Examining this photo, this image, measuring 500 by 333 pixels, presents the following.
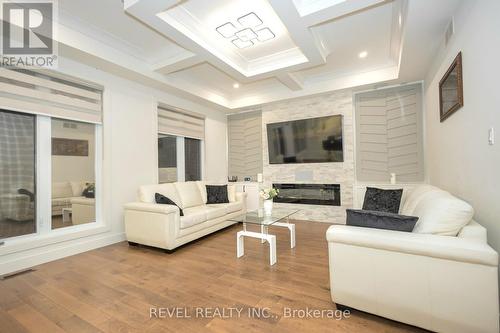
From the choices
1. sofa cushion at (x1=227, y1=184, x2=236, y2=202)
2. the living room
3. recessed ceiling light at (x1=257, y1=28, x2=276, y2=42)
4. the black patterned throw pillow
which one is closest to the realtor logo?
the living room

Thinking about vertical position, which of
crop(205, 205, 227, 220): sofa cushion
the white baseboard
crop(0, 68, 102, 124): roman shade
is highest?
crop(0, 68, 102, 124): roman shade

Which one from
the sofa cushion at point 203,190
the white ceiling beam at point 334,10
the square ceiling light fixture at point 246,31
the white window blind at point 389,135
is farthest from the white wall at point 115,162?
the white window blind at point 389,135

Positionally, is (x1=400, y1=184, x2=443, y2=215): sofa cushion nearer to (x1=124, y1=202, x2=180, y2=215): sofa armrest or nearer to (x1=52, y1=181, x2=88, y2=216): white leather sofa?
(x1=124, y1=202, x2=180, y2=215): sofa armrest

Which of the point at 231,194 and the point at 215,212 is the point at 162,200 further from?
the point at 231,194

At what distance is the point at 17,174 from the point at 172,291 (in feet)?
8.42

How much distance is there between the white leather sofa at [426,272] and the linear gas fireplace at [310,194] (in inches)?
123

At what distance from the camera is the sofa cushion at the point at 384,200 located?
10.6 feet

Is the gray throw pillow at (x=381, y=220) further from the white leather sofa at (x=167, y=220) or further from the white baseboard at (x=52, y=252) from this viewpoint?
the white baseboard at (x=52, y=252)

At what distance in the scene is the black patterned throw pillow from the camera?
15.4ft

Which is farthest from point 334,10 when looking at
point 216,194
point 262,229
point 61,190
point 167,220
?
point 61,190

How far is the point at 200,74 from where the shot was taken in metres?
4.61

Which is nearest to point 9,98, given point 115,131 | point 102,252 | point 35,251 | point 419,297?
point 115,131

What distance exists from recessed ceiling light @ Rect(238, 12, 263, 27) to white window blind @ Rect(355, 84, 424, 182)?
287 centimetres

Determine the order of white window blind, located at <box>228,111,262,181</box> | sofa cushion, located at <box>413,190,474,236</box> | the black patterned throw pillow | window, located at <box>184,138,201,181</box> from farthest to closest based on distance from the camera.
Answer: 1. white window blind, located at <box>228,111,262,181</box>
2. window, located at <box>184,138,201,181</box>
3. the black patterned throw pillow
4. sofa cushion, located at <box>413,190,474,236</box>
